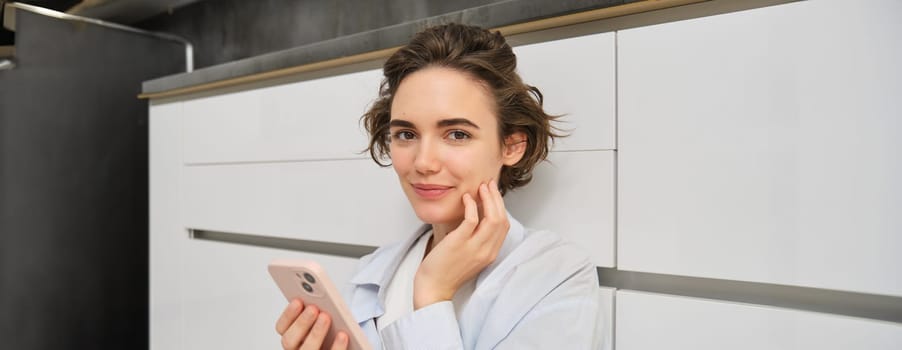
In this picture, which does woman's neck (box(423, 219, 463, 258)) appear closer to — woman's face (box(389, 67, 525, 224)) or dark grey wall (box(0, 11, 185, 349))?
woman's face (box(389, 67, 525, 224))

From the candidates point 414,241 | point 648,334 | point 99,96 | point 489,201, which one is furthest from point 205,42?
point 648,334

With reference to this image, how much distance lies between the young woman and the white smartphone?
0.01 metres

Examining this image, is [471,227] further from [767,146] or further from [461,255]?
[767,146]

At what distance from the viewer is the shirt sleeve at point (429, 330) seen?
67cm

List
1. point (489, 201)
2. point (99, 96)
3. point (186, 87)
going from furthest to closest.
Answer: point (99, 96), point (186, 87), point (489, 201)

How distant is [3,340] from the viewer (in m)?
1.59

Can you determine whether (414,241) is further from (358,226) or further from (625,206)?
(625,206)

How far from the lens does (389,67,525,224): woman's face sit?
74cm

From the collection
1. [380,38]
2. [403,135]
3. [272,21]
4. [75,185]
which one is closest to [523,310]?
[403,135]

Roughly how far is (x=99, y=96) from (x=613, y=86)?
5.51 feet

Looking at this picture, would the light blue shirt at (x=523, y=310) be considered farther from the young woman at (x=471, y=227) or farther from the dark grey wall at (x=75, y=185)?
the dark grey wall at (x=75, y=185)

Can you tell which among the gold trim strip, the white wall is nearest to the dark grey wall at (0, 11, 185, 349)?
the gold trim strip

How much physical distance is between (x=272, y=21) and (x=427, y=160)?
130cm

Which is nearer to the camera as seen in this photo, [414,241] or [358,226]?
[414,241]
